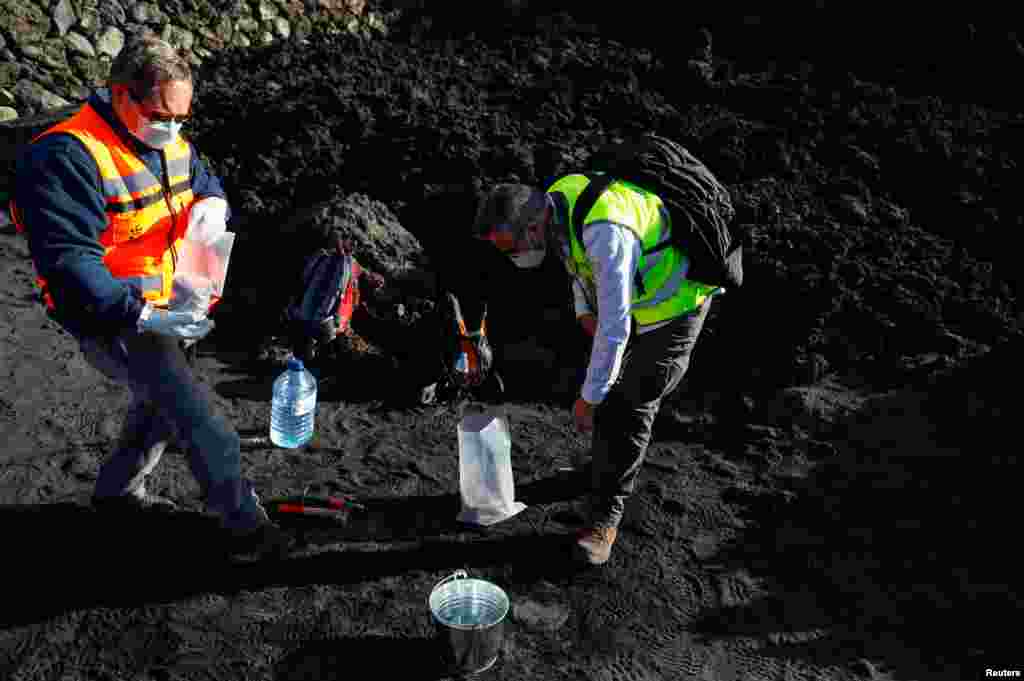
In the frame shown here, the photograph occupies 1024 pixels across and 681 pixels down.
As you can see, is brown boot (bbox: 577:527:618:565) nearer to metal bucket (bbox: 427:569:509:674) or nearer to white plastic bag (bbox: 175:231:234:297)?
metal bucket (bbox: 427:569:509:674)

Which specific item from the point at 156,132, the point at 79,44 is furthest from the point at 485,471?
the point at 79,44

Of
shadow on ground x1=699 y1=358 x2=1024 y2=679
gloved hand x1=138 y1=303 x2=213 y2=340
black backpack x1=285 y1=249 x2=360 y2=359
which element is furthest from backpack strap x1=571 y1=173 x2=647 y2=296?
black backpack x1=285 y1=249 x2=360 y2=359

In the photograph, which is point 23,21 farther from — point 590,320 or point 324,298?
point 590,320

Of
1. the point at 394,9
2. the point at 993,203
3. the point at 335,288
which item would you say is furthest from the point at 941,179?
the point at 394,9

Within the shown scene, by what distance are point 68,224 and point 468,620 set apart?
2110 millimetres

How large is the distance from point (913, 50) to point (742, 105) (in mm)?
2475

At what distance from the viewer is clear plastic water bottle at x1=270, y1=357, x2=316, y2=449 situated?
4902 mm

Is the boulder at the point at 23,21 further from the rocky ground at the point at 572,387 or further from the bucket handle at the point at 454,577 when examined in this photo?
the bucket handle at the point at 454,577

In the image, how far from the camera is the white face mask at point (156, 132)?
3.14 m

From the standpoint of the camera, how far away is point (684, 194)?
10.9 ft

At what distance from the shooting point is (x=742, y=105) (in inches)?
340

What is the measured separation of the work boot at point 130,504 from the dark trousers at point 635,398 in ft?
6.64

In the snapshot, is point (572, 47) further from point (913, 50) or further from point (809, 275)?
point (809, 275)

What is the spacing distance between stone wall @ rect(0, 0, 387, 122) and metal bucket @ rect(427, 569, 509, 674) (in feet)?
22.9
